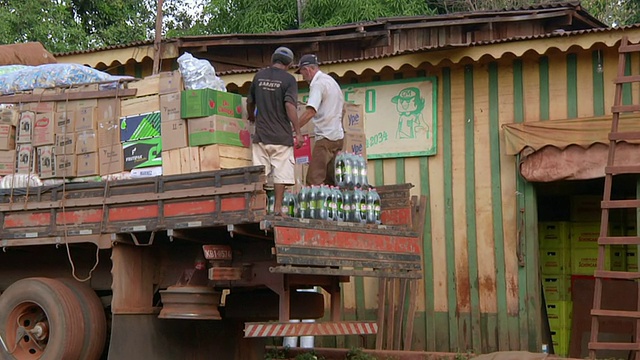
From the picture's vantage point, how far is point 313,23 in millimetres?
21609

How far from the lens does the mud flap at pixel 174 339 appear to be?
8680 millimetres

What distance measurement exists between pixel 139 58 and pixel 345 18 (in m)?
8.08

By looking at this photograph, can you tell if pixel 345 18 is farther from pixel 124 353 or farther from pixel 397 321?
pixel 124 353

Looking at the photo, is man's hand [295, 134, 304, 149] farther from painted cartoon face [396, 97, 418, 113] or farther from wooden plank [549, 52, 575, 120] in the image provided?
wooden plank [549, 52, 575, 120]

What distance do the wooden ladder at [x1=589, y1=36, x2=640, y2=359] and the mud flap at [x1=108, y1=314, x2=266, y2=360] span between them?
3547 mm

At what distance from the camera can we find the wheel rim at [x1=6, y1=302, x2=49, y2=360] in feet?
29.3

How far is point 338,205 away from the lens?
28.3 ft

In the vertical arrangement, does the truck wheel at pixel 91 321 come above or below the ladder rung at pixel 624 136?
below

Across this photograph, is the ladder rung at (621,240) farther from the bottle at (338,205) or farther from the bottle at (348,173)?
the bottle at (338,205)

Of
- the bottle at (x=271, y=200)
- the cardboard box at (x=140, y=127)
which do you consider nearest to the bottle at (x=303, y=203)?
the bottle at (x=271, y=200)

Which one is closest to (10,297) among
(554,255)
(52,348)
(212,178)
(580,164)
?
(52,348)

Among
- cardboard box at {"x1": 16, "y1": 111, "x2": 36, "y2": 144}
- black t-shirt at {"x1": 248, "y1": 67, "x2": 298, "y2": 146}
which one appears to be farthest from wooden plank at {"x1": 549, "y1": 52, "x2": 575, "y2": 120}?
cardboard box at {"x1": 16, "y1": 111, "x2": 36, "y2": 144}

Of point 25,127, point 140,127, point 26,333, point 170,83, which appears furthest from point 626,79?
point 26,333

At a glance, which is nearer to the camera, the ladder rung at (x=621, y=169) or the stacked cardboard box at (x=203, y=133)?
the stacked cardboard box at (x=203, y=133)
